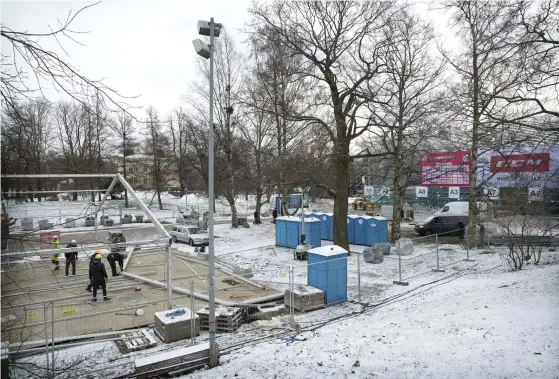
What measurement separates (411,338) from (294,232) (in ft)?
45.4

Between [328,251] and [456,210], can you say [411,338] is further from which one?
[456,210]

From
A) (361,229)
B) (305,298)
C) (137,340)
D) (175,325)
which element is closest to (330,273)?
(305,298)

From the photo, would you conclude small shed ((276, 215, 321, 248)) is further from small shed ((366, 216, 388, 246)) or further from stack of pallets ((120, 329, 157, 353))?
stack of pallets ((120, 329, 157, 353))

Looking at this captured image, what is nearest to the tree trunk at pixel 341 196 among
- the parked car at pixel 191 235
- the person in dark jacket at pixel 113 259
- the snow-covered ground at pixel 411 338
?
the snow-covered ground at pixel 411 338

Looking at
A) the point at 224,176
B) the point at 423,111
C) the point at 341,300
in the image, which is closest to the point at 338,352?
the point at 341,300

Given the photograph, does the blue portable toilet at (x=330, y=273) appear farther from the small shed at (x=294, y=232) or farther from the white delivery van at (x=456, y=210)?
the white delivery van at (x=456, y=210)

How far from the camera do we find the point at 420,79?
72.6 ft

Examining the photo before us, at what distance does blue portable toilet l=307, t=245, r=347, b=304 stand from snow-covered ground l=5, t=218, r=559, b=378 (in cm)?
43

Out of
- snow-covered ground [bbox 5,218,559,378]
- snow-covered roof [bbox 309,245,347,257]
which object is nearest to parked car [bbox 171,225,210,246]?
snow-covered roof [bbox 309,245,347,257]

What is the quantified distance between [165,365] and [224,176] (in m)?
27.1

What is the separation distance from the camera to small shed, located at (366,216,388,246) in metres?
22.4

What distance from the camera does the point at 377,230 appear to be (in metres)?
22.5

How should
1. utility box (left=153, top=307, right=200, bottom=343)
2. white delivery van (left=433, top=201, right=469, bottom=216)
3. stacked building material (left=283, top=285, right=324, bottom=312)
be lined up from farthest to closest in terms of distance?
1. white delivery van (left=433, top=201, right=469, bottom=216)
2. stacked building material (left=283, top=285, right=324, bottom=312)
3. utility box (left=153, top=307, right=200, bottom=343)

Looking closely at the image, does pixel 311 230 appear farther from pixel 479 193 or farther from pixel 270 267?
pixel 479 193
